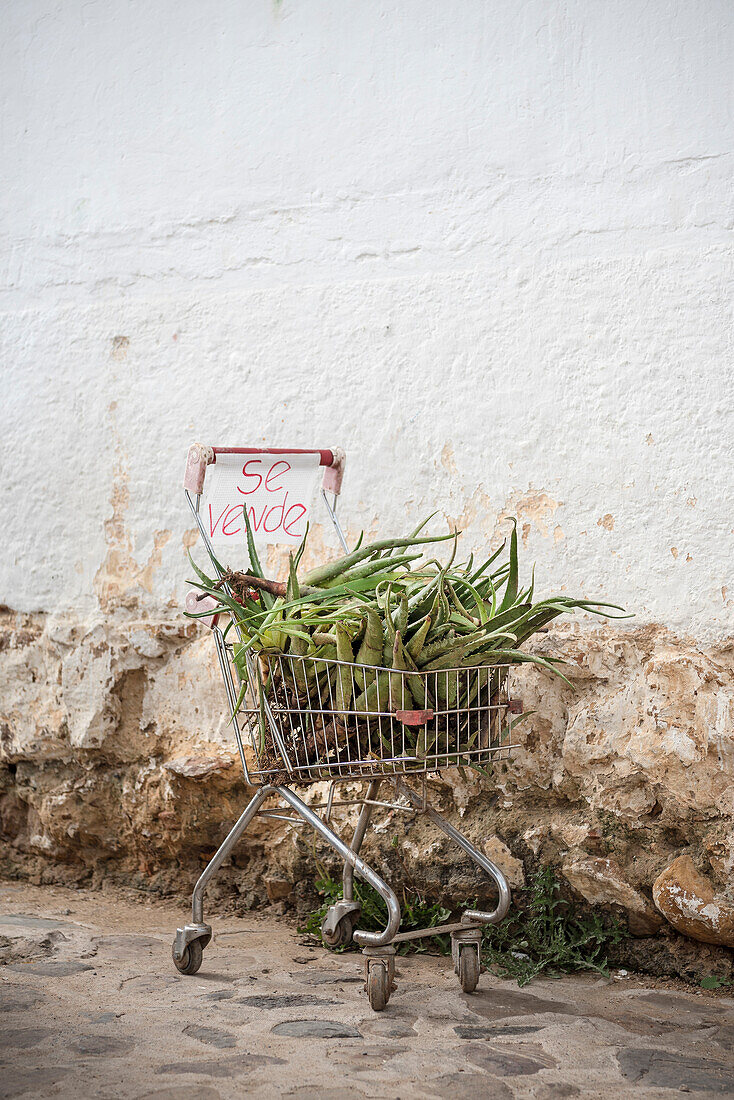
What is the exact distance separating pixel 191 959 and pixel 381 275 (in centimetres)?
→ 231

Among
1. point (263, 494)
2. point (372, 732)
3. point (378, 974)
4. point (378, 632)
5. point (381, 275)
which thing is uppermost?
point (381, 275)

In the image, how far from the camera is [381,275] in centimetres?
345

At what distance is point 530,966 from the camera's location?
279 centimetres

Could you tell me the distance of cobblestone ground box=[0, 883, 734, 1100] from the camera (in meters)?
2.04

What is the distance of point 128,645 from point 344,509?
3.15 ft

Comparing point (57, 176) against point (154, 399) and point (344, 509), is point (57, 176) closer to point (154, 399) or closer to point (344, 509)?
point (154, 399)

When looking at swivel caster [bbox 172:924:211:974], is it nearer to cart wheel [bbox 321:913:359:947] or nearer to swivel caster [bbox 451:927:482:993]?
cart wheel [bbox 321:913:359:947]

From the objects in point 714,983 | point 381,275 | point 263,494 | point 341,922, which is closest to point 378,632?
point 263,494

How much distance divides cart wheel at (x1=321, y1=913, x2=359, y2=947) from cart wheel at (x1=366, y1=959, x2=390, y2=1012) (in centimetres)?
53

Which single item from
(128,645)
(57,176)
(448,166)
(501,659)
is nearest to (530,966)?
(501,659)

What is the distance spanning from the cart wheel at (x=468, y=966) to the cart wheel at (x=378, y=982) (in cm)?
24

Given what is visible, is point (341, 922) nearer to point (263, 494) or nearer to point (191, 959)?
point (191, 959)

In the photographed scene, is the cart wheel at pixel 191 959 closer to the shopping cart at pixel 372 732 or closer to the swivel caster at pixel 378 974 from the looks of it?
the shopping cart at pixel 372 732

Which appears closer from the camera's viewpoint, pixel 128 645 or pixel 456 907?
pixel 456 907
